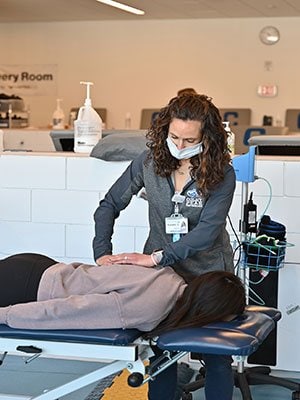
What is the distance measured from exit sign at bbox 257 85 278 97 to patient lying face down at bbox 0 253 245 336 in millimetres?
7545

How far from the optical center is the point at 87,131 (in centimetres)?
337

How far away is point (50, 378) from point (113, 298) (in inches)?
47.2

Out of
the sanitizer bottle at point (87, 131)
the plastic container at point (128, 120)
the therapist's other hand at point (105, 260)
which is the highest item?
the plastic container at point (128, 120)

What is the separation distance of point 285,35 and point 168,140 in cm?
750

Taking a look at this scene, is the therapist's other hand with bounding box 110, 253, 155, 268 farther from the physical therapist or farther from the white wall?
the white wall

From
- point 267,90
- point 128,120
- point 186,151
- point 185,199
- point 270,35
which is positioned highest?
point 270,35

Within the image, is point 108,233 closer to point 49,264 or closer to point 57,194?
point 49,264

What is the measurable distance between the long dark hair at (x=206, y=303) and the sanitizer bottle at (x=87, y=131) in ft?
4.37

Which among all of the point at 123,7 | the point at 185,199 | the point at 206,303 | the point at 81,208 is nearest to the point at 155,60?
the point at 123,7

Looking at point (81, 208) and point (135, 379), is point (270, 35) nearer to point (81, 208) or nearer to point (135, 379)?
point (81, 208)

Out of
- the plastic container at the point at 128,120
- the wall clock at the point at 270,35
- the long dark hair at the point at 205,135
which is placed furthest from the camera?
the plastic container at the point at 128,120

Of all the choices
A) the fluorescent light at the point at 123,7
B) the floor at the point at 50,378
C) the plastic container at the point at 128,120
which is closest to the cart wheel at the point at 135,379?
the floor at the point at 50,378

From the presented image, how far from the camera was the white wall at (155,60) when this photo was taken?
9.51 m

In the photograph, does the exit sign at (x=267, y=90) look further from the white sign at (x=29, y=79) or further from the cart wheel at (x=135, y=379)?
the cart wheel at (x=135, y=379)
